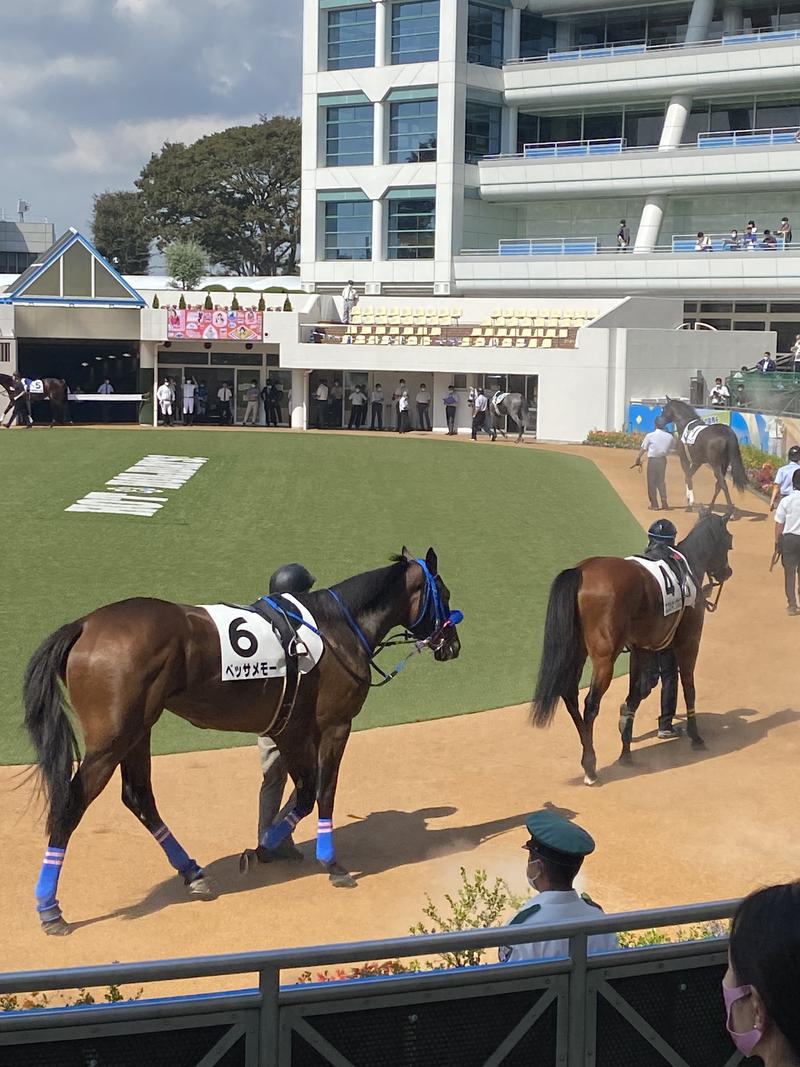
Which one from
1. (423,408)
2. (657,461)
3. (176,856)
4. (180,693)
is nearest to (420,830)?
(176,856)

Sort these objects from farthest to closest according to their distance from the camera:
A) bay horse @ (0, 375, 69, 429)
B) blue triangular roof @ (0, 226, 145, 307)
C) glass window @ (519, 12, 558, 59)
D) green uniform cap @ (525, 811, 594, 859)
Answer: glass window @ (519, 12, 558, 59) → blue triangular roof @ (0, 226, 145, 307) → bay horse @ (0, 375, 69, 429) → green uniform cap @ (525, 811, 594, 859)

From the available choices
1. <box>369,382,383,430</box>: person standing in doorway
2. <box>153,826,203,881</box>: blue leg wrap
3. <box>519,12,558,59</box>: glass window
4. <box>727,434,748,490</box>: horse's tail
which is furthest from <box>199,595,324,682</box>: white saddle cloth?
<box>519,12,558,59</box>: glass window

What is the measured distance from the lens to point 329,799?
281 inches

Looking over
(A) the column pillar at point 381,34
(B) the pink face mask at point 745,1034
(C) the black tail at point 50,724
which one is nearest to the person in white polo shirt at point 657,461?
(C) the black tail at point 50,724

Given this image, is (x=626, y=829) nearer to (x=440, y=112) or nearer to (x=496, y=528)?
(x=496, y=528)

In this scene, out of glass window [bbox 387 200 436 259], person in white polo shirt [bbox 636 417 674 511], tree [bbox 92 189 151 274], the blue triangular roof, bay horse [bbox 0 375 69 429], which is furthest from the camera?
tree [bbox 92 189 151 274]

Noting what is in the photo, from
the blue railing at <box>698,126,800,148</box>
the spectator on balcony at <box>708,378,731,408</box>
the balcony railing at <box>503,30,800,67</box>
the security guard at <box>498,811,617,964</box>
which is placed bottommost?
the security guard at <box>498,811,617,964</box>

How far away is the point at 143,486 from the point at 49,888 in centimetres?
1689

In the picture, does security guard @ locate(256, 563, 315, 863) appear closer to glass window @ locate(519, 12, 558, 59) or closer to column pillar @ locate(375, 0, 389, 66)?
column pillar @ locate(375, 0, 389, 66)

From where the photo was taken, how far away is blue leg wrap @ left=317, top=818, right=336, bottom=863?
7.01m

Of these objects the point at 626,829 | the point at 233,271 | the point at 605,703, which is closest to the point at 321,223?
the point at 233,271

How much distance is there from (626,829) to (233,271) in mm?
66951

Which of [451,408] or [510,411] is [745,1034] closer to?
[510,411]

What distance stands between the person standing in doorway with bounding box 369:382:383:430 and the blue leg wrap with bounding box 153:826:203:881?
31464 millimetres
